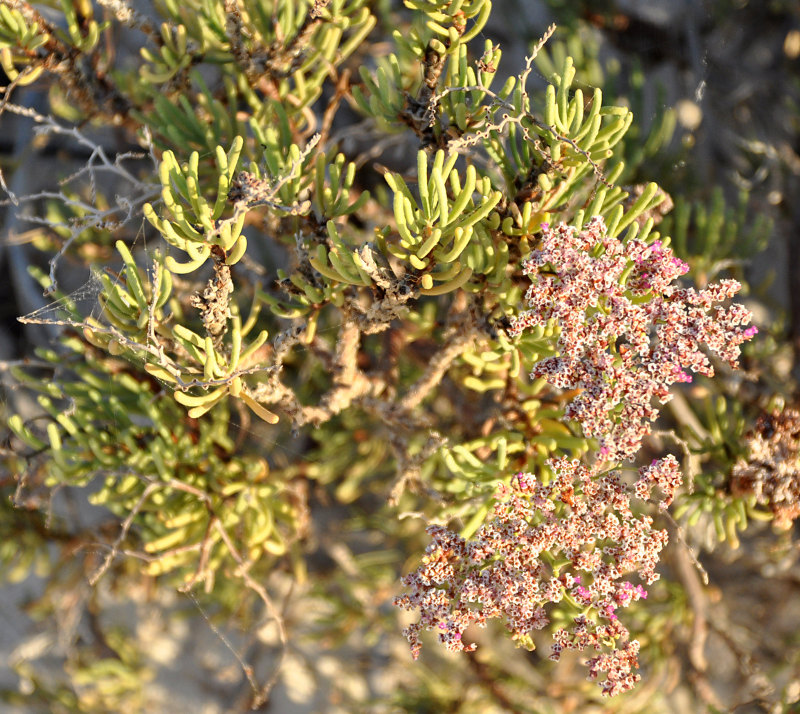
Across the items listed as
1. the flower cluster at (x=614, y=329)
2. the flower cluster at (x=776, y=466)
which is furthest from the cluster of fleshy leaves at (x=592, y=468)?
the flower cluster at (x=776, y=466)

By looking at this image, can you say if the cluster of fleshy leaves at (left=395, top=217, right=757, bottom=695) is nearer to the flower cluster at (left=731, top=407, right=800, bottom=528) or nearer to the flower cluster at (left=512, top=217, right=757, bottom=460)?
the flower cluster at (left=512, top=217, right=757, bottom=460)

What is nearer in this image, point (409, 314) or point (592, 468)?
point (592, 468)

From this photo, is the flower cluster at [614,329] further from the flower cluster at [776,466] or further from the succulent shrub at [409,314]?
the flower cluster at [776,466]

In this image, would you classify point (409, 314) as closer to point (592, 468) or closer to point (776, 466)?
point (592, 468)

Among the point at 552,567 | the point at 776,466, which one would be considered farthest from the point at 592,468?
the point at 776,466

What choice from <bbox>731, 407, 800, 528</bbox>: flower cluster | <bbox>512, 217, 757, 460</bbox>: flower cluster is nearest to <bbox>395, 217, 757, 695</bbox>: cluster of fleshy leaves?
<bbox>512, 217, 757, 460</bbox>: flower cluster

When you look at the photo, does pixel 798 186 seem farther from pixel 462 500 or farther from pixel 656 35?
pixel 462 500
